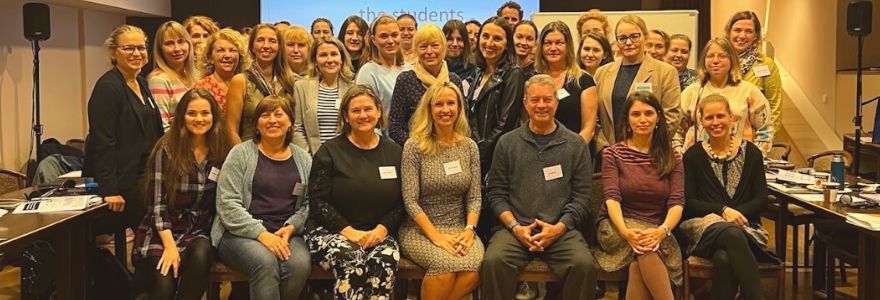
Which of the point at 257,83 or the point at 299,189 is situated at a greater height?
the point at 257,83

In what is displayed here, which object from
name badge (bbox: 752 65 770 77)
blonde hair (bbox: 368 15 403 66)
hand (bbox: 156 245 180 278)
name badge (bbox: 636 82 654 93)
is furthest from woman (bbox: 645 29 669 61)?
hand (bbox: 156 245 180 278)

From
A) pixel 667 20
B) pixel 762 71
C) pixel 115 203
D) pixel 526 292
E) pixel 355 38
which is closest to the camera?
pixel 115 203

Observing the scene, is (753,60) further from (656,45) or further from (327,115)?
(327,115)

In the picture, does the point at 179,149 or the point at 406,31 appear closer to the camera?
the point at 179,149

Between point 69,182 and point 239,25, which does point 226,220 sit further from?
point 239,25

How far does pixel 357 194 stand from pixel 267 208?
38cm

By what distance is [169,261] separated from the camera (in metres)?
3.23

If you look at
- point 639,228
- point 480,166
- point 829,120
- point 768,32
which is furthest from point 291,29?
point 768,32

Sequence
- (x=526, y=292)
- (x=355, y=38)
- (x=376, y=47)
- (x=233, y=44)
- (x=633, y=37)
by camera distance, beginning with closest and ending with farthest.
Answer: (x=233, y=44) → (x=633, y=37) → (x=526, y=292) → (x=376, y=47) → (x=355, y=38)

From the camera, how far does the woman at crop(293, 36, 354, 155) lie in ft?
12.6

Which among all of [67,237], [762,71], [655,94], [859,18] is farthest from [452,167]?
[859,18]

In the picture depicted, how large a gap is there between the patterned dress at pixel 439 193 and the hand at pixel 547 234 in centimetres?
24

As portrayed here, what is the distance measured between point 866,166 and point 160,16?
6909 millimetres

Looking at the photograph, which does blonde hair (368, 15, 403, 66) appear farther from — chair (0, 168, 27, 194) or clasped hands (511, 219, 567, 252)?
chair (0, 168, 27, 194)
